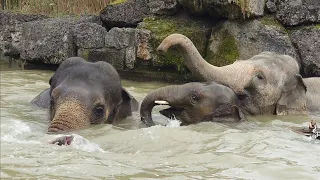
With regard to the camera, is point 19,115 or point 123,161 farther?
point 19,115

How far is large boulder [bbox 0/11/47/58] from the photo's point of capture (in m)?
14.0

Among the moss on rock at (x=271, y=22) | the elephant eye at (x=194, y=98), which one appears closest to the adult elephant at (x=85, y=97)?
the elephant eye at (x=194, y=98)

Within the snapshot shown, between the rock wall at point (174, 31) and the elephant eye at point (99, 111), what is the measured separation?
482 centimetres

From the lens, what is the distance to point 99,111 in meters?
6.71

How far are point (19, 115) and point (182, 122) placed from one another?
1.84 meters

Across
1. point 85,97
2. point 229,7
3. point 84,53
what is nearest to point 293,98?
point 85,97

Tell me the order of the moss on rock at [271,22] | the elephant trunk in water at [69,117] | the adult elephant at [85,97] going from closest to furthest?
the elephant trunk in water at [69,117], the adult elephant at [85,97], the moss on rock at [271,22]

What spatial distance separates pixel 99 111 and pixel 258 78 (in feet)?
7.11

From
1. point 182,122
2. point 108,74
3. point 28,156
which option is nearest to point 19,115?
point 108,74

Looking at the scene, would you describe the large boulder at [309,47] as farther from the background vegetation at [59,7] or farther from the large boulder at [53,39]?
the background vegetation at [59,7]

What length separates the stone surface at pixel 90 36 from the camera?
1220 cm

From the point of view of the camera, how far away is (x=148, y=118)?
684 cm

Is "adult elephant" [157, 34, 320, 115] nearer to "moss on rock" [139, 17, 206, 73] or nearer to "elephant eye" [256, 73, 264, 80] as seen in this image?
"elephant eye" [256, 73, 264, 80]

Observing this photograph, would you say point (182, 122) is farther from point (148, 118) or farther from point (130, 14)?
point (130, 14)
